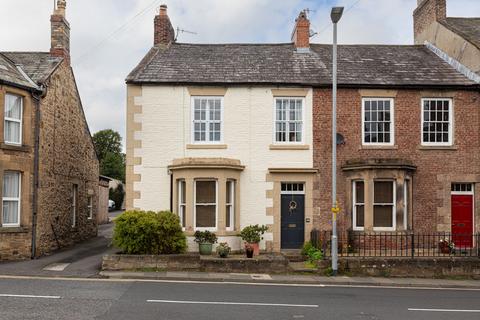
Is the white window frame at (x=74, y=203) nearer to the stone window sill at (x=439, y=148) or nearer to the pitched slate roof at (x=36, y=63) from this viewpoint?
the pitched slate roof at (x=36, y=63)

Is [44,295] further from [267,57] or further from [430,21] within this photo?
[430,21]

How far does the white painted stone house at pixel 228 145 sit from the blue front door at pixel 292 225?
0.04m

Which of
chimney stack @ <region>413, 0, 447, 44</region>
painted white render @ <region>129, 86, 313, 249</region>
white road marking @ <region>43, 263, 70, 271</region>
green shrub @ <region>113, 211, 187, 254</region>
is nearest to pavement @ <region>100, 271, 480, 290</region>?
green shrub @ <region>113, 211, 187, 254</region>

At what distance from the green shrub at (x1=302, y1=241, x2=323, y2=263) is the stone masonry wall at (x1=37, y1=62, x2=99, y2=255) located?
10.4m

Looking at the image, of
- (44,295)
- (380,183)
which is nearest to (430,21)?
(380,183)

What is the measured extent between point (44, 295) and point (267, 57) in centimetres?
1435

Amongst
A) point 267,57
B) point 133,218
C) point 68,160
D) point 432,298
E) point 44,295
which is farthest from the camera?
point 68,160

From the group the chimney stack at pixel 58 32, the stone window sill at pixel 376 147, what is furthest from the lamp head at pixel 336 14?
the chimney stack at pixel 58 32

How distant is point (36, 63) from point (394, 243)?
16994 millimetres

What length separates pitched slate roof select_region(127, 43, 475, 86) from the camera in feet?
67.9

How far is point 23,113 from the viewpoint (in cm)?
2000

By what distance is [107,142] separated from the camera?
73938 mm

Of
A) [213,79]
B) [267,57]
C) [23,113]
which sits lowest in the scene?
[23,113]

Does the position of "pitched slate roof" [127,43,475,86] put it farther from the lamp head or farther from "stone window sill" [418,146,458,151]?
the lamp head
